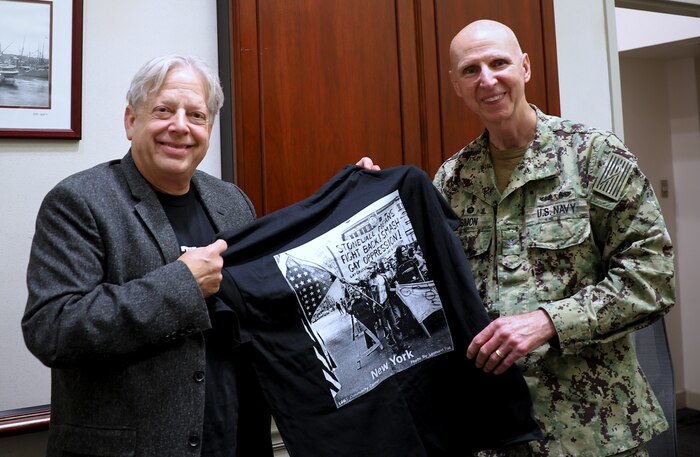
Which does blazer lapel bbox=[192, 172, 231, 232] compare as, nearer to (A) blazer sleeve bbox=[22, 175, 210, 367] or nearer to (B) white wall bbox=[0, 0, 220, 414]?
(A) blazer sleeve bbox=[22, 175, 210, 367]

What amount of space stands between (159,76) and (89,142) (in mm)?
736

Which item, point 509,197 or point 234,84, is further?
point 234,84

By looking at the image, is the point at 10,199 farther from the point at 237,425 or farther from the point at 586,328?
the point at 586,328

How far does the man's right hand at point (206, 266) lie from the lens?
1.18m

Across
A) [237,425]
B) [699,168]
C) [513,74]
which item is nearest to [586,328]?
[513,74]

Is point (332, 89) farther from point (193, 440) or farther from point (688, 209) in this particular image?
point (688, 209)

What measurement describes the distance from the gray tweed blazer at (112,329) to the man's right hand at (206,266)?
0.02 meters

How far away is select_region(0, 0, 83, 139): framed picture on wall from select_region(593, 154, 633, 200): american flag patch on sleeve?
56.0 inches

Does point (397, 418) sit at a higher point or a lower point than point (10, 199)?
lower

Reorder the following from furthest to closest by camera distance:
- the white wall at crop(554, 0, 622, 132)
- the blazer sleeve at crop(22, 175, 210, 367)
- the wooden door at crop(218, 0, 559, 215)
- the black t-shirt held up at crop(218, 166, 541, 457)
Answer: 1. the white wall at crop(554, 0, 622, 132)
2. the wooden door at crop(218, 0, 559, 215)
3. the black t-shirt held up at crop(218, 166, 541, 457)
4. the blazer sleeve at crop(22, 175, 210, 367)

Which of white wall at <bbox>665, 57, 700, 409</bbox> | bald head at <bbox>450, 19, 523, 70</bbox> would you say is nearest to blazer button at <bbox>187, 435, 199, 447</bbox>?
bald head at <bbox>450, 19, 523, 70</bbox>

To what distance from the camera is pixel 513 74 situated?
1.50 metres

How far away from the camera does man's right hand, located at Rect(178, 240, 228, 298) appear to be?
1.18 m

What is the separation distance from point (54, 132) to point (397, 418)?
1261 mm
